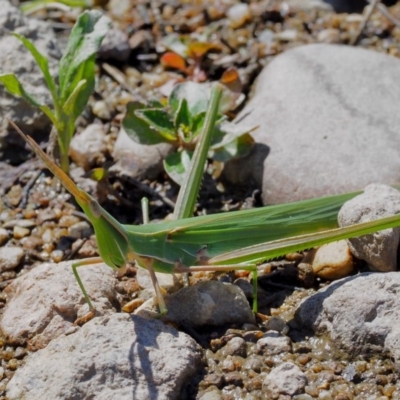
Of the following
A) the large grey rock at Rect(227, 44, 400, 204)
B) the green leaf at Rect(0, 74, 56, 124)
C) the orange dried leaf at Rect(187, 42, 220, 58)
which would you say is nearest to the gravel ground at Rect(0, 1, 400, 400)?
the orange dried leaf at Rect(187, 42, 220, 58)

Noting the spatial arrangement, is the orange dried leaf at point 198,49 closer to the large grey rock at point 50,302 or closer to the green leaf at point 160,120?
the green leaf at point 160,120

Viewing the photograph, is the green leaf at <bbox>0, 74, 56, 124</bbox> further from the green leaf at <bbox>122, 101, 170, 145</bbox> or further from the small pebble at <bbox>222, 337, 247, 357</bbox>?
the small pebble at <bbox>222, 337, 247, 357</bbox>

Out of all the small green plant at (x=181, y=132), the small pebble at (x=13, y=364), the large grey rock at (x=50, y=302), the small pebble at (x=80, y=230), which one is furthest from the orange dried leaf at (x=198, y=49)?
the small pebble at (x=13, y=364)

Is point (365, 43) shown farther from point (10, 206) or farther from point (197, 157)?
point (10, 206)

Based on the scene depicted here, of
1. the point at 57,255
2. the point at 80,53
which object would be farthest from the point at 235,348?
the point at 80,53

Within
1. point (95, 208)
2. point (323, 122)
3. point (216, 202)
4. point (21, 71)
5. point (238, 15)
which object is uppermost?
point (95, 208)

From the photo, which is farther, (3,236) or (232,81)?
(232,81)

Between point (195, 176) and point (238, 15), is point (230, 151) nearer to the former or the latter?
point (195, 176)
